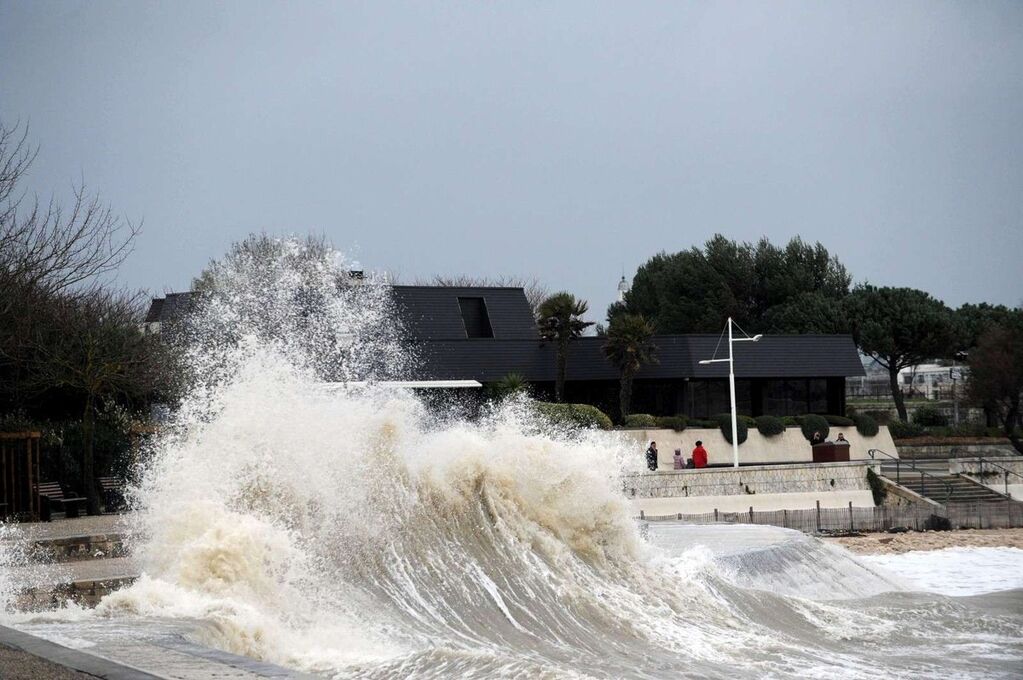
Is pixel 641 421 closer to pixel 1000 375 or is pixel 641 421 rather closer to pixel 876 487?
pixel 876 487

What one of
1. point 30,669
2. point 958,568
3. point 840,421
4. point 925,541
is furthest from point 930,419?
point 30,669

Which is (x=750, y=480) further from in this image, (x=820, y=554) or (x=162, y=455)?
(x=162, y=455)

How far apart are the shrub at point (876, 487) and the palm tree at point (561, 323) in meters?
9.67

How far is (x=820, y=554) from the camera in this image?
1956cm

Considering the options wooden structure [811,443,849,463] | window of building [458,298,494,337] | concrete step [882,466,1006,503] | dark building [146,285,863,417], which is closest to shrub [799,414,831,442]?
wooden structure [811,443,849,463]

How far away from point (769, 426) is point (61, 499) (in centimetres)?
2295

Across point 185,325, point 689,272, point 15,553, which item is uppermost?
point 689,272

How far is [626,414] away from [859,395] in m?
67.0

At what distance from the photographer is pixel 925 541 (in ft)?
93.9

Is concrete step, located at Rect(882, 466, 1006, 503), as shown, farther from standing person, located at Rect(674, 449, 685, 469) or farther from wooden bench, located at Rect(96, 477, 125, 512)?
wooden bench, located at Rect(96, 477, 125, 512)

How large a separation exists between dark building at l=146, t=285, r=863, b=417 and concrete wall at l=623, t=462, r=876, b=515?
6400 millimetres

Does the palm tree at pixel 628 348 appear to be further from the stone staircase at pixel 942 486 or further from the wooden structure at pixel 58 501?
the wooden structure at pixel 58 501

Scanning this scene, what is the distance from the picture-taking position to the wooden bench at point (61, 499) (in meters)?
20.6

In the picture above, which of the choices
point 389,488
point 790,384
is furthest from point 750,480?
point 389,488
